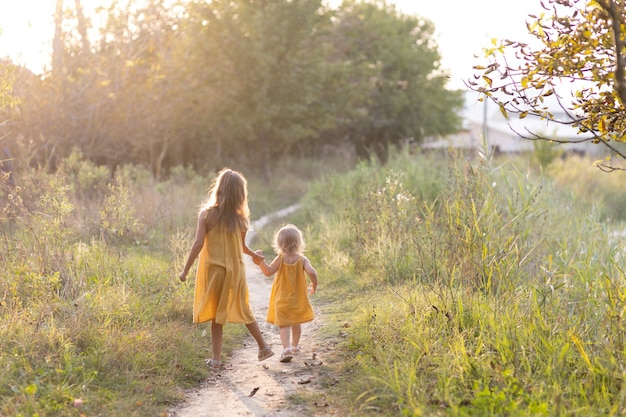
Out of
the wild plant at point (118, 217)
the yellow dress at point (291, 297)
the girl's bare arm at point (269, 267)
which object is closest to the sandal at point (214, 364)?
the yellow dress at point (291, 297)

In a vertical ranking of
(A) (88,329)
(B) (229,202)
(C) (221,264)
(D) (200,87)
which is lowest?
(A) (88,329)

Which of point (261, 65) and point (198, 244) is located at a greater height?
point (261, 65)

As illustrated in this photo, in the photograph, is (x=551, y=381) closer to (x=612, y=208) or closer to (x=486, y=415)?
(x=486, y=415)

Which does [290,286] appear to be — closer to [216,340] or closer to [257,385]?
[216,340]

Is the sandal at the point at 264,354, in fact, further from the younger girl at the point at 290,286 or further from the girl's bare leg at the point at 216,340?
the girl's bare leg at the point at 216,340

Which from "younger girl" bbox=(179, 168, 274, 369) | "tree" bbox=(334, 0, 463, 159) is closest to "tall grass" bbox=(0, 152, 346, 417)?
"younger girl" bbox=(179, 168, 274, 369)

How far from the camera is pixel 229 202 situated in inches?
239

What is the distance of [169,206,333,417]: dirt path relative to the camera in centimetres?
499

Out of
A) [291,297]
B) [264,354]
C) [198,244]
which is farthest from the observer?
[291,297]

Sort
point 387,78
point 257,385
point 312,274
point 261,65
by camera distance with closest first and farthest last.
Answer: point 257,385, point 312,274, point 261,65, point 387,78

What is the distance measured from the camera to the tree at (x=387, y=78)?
34.2 m

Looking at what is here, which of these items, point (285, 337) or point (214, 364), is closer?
point (214, 364)

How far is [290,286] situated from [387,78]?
3153 cm

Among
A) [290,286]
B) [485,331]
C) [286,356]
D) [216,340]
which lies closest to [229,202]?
[290,286]
